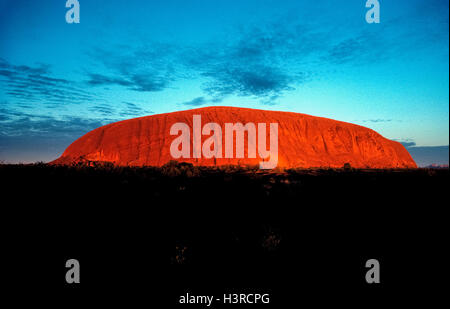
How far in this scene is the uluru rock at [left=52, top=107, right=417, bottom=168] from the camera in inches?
1731

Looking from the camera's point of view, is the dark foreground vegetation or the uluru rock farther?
the uluru rock

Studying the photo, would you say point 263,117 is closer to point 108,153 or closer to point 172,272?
point 108,153

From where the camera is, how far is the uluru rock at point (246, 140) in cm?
4397

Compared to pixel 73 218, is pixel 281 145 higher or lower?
higher

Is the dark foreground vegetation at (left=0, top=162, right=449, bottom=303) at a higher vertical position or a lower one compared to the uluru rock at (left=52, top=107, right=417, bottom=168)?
lower

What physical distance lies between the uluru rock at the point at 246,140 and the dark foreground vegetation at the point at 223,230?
36.0 m

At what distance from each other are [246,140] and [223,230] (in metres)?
42.9

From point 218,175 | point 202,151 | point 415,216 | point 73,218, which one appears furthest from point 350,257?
point 202,151

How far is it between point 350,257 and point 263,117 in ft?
185

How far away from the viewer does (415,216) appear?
171 inches

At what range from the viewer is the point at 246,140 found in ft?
153

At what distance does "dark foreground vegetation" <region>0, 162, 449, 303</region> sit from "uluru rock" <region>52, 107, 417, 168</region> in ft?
118
